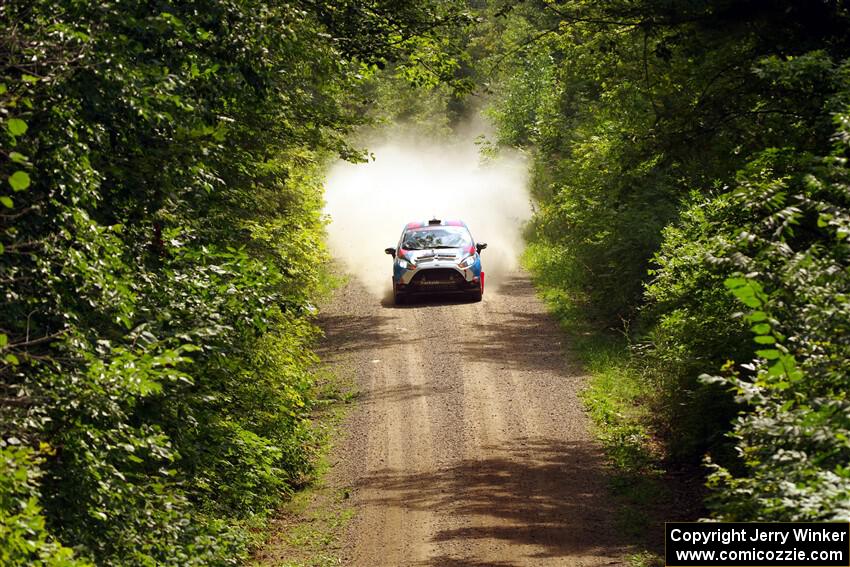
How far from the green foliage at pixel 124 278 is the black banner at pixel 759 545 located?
3.81 meters

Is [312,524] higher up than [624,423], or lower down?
lower down

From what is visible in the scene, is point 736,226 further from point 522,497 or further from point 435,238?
point 435,238

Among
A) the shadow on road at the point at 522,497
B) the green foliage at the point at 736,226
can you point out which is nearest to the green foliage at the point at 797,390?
the green foliage at the point at 736,226

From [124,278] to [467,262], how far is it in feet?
64.1

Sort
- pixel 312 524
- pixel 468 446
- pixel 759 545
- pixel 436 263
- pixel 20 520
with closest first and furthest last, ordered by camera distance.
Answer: pixel 20 520
pixel 759 545
pixel 312 524
pixel 468 446
pixel 436 263

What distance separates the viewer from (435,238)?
90.4 ft

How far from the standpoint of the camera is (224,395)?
37.3 feet

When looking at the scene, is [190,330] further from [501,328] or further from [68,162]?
[501,328]

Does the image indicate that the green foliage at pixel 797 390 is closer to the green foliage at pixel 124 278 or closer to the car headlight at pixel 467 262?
the green foliage at pixel 124 278

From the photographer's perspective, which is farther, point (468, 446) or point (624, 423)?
point (624, 423)

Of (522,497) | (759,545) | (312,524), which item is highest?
(759,545)

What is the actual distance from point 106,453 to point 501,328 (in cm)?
1826

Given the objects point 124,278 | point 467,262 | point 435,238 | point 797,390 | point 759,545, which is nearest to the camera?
point 759,545

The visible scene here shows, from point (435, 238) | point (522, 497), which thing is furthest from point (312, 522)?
Result: point (435, 238)
